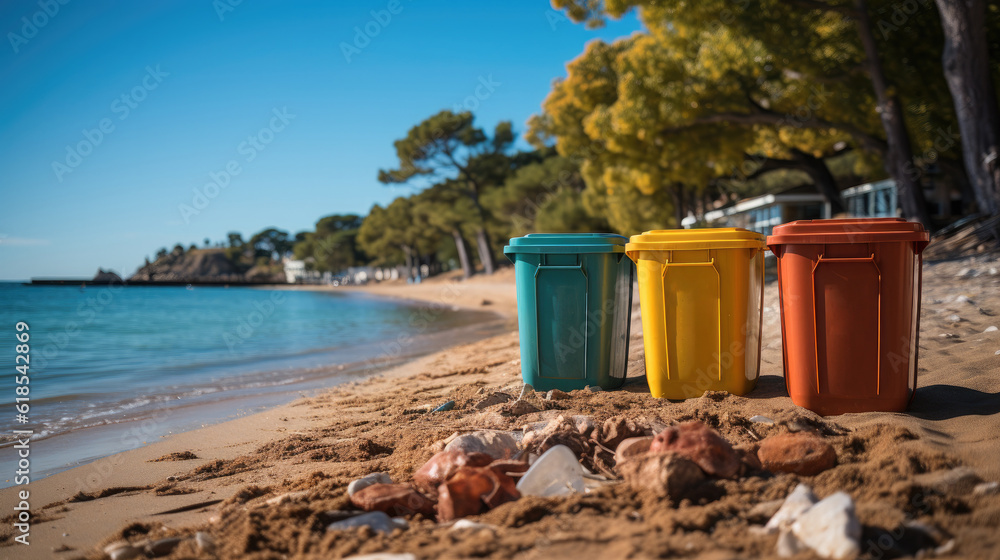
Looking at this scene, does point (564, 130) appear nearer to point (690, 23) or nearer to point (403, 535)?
point (690, 23)

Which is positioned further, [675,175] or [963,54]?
[675,175]

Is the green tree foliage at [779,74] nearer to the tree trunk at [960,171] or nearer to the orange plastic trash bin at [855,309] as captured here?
the tree trunk at [960,171]

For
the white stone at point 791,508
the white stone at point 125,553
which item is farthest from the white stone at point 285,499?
the white stone at point 791,508

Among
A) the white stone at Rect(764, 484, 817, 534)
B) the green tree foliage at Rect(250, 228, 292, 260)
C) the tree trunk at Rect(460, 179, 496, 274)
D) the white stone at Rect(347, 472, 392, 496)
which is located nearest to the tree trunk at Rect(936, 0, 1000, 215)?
the white stone at Rect(764, 484, 817, 534)

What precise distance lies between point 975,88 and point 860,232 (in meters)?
9.94

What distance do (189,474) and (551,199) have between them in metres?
31.9

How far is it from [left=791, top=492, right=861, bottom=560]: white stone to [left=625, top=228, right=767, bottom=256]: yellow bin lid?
7.29ft

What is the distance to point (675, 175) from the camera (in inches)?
700

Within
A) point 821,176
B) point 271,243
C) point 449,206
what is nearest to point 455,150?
point 449,206

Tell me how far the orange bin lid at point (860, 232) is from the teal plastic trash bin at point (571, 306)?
1.34m

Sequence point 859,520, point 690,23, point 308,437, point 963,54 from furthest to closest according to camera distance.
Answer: point 690,23 < point 963,54 < point 308,437 < point 859,520

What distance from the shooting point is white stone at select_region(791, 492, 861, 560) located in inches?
75.1

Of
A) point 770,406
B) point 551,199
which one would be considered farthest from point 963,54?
point 551,199

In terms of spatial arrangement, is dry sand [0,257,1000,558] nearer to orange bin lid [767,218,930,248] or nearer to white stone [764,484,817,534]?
white stone [764,484,817,534]
